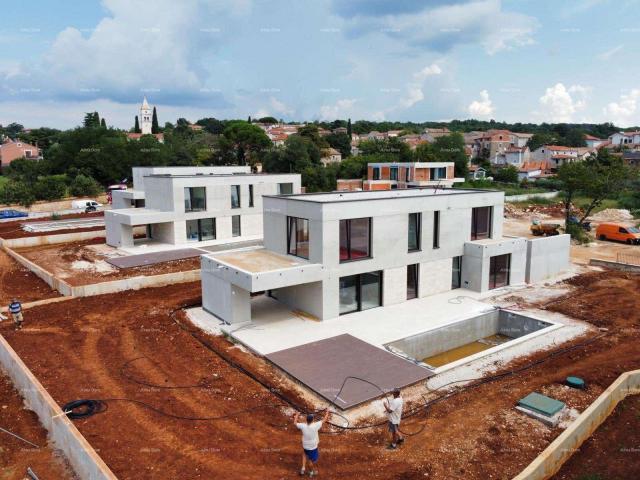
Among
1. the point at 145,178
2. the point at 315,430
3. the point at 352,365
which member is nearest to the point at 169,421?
Result: the point at 315,430

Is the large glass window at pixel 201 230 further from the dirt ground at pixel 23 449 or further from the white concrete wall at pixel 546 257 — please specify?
the white concrete wall at pixel 546 257

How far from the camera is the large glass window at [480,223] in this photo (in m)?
22.0

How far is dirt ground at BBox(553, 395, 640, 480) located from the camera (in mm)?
9820

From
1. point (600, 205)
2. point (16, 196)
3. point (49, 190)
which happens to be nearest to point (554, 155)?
point (600, 205)

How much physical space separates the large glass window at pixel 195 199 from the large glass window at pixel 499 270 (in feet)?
62.0

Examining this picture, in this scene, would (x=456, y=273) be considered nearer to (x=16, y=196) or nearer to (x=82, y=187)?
(x=16, y=196)

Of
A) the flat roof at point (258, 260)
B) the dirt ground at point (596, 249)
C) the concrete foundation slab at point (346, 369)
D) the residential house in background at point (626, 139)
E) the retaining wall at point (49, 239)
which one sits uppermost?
the residential house in background at point (626, 139)

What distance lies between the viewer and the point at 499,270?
21828mm

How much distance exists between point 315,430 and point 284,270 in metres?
8.04

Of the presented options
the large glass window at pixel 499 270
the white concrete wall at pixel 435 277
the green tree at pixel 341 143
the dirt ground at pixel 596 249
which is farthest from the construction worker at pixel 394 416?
the green tree at pixel 341 143

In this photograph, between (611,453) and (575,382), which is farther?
(575,382)

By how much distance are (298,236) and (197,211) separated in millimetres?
15011

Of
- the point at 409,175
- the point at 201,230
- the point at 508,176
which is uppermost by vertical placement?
the point at 409,175

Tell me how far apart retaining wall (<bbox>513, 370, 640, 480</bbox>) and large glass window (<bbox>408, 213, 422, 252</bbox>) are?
28.7ft
